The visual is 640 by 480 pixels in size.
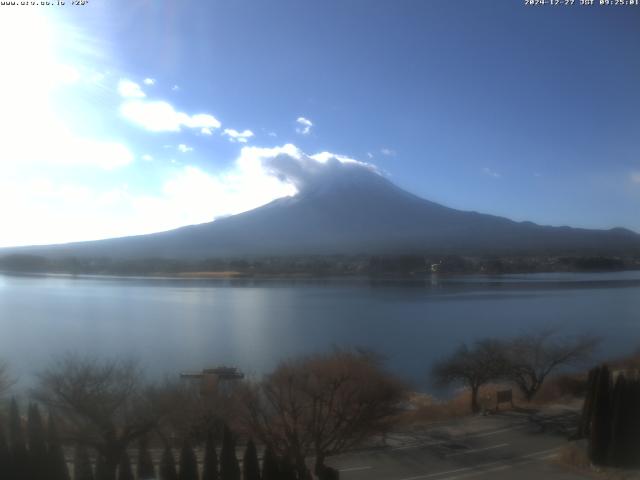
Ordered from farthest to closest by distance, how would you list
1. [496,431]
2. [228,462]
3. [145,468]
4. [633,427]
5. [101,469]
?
[496,431], [633,427], [145,468], [101,469], [228,462]

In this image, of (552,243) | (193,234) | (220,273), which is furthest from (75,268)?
Answer: (552,243)

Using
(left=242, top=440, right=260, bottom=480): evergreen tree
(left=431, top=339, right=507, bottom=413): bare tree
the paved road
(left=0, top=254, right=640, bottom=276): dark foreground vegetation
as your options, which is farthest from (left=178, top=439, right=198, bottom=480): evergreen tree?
(left=0, top=254, right=640, bottom=276): dark foreground vegetation

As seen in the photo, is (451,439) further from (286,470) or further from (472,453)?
(286,470)

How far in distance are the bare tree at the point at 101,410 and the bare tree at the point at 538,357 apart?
5.22 meters

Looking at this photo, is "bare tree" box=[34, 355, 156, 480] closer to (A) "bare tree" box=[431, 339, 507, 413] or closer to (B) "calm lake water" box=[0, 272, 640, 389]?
(B) "calm lake water" box=[0, 272, 640, 389]

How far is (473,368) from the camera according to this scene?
Result: 7973 millimetres

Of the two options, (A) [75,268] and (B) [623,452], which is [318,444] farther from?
(A) [75,268]

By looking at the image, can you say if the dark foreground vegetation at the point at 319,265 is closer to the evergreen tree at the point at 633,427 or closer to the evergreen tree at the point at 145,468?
the evergreen tree at the point at 633,427

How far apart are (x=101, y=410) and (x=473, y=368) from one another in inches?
203

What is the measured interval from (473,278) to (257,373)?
60.3 feet

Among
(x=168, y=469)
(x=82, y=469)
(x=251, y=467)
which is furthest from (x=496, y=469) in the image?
(x=82, y=469)

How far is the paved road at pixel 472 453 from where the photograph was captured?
173 inches

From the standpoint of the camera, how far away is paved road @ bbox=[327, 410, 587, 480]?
4387mm

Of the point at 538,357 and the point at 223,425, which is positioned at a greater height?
the point at 223,425
